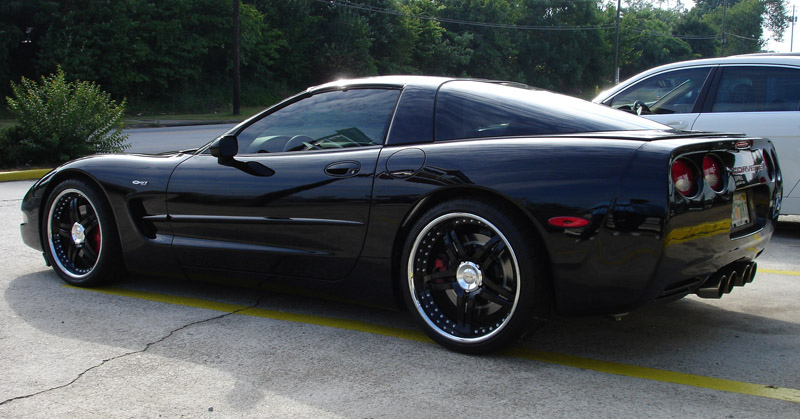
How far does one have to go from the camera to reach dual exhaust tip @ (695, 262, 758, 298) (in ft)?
10.7

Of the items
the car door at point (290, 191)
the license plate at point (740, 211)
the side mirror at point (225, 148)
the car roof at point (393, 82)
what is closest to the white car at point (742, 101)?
the license plate at point (740, 211)

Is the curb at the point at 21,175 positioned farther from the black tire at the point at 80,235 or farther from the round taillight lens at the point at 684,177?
the round taillight lens at the point at 684,177

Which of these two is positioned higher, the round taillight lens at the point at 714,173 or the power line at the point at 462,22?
the power line at the point at 462,22

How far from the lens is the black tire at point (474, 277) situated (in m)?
3.15

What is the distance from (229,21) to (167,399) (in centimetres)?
3794

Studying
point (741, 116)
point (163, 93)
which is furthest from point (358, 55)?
point (741, 116)

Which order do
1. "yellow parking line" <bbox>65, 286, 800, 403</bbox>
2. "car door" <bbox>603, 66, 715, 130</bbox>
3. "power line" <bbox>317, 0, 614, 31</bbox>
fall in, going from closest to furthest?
1. "yellow parking line" <bbox>65, 286, 800, 403</bbox>
2. "car door" <bbox>603, 66, 715, 130</bbox>
3. "power line" <bbox>317, 0, 614, 31</bbox>

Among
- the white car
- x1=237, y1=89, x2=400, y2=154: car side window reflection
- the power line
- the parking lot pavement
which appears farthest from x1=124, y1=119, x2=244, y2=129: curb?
x1=237, y1=89, x2=400, y2=154: car side window reflection

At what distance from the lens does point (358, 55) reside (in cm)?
4550

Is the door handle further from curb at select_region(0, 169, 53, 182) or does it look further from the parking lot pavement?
curb at select_region(0, 169, 53, 182)

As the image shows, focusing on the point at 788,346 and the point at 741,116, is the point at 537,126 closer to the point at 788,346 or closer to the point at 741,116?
the point at 788,346

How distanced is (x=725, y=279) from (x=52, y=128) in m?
11.9

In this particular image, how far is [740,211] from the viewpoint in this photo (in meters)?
3.45

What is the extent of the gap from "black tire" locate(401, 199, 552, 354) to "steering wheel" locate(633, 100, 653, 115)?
143 inches
